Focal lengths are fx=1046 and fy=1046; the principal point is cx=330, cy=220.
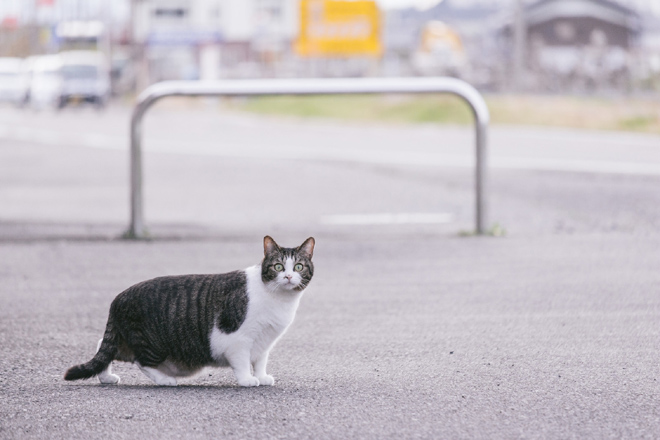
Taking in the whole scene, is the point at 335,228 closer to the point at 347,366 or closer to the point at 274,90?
the point at 274,90

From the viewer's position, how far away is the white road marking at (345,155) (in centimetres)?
1350

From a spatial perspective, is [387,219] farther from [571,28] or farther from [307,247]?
[571,28]

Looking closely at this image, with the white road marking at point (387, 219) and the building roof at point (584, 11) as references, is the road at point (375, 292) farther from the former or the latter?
the building roof at point (584, 11)

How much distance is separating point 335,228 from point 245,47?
63918 millimetres

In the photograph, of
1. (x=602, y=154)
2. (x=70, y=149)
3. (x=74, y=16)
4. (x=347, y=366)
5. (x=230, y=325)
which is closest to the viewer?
(x=230, y=325)

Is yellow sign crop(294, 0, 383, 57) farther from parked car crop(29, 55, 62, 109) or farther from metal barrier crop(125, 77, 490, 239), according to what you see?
metal barrier crop(125, 77, 490, 239)

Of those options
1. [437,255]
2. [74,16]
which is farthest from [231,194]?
[74,16]

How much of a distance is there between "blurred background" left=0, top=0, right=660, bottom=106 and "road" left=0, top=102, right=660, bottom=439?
20.8 meters

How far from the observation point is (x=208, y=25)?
72125mm

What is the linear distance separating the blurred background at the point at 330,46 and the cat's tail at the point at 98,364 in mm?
28062

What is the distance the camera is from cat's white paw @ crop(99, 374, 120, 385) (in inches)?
165

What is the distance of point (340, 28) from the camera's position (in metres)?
47.3

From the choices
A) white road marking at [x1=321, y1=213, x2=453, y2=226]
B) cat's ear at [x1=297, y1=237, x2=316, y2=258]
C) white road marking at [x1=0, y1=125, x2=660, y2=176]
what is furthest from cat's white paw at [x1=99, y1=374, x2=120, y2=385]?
white road marking at [x1=0, y1=125, x2=660, y2=176]

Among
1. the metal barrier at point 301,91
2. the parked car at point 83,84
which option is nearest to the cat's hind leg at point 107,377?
the metal barrier at point 301,91
